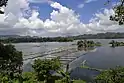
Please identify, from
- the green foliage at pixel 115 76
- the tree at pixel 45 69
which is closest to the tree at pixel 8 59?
the tree at pixel 45 69

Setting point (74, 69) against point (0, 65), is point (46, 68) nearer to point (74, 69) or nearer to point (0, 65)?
point (0, 65)

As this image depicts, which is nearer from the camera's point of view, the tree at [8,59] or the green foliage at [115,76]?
the green foliage at [115,76]

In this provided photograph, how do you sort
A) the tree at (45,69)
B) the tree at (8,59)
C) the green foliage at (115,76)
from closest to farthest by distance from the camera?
the green foliage at (115,76)
the tree at (8,59)
the tree at (45,69)

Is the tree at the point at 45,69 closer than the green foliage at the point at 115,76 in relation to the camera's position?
No

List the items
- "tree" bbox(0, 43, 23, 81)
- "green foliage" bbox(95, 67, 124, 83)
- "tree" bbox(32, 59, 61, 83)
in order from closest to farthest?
"green foliage" bbox(95, 67, 124, 83) < "tree" bbox(0, 43, 23, 81) < "tree" bbox(32, 59, 61, 83)

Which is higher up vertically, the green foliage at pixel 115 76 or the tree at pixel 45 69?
the green foliage at pixel 115 76

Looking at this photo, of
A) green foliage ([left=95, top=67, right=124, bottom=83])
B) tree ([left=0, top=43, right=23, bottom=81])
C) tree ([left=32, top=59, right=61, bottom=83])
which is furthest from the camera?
Result: tree ([left=32, top=59, right=61, bottom=83])

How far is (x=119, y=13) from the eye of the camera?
33.6 ft

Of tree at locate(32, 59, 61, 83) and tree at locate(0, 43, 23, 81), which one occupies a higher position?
tree at locate(0, 43, 23, 81)

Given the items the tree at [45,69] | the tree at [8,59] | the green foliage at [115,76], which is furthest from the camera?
the tree at [45,69]

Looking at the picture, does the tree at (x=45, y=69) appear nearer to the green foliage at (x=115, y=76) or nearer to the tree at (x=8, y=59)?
the tree at (x=8, y=59)

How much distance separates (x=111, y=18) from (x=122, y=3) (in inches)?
42.3

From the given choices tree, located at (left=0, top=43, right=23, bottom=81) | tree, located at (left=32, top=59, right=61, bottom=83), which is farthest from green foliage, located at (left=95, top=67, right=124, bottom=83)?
tree, located at (left=32, top=59, right=61, bottom=83)

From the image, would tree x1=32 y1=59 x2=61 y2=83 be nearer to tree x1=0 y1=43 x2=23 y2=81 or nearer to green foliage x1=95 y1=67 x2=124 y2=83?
tree x1=0 y1=43 x2=23 y2=81
